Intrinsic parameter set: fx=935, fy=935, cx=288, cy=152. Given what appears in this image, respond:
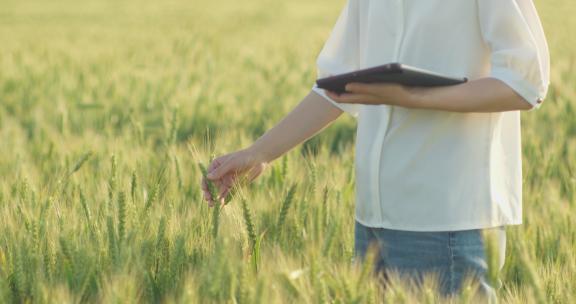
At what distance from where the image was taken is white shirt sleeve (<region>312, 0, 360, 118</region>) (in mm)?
1803

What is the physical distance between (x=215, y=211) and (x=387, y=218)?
314 mm

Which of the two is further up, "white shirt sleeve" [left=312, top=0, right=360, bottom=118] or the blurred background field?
"white shirt sleeve" [left=312, top=0, right=360, bottom=118]

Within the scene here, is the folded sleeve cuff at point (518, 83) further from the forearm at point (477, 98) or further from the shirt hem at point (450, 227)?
the shirt hem at point (450, 227)

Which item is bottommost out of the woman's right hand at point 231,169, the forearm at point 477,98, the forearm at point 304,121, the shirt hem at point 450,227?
the shirt hem at point 450,227

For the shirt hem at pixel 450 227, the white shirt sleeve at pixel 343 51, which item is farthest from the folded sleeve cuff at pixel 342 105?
the shirt hem at pixel 450 227

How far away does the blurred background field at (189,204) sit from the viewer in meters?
1.49

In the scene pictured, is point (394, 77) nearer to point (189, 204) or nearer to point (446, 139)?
point (446, 139)

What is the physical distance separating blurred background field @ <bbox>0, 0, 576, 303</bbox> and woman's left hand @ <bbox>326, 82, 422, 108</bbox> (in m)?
0.23

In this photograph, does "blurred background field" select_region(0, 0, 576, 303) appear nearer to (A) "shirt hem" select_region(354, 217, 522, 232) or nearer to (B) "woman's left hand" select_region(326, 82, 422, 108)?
(A) "shirt hem" select_region(354, 217, 522, 232)

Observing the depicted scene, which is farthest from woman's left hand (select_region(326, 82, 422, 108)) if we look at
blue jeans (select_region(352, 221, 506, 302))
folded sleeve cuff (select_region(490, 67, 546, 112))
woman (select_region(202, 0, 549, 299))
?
blue jeans (select_region(352, 221, 506, 302))

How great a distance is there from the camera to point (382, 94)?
154 centimetres

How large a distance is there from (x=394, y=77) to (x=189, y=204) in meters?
0.84

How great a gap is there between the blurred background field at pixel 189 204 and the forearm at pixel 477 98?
0.74 ft

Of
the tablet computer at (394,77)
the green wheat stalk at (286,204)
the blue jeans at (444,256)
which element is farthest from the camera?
the green wheat stalk at (286,204)
